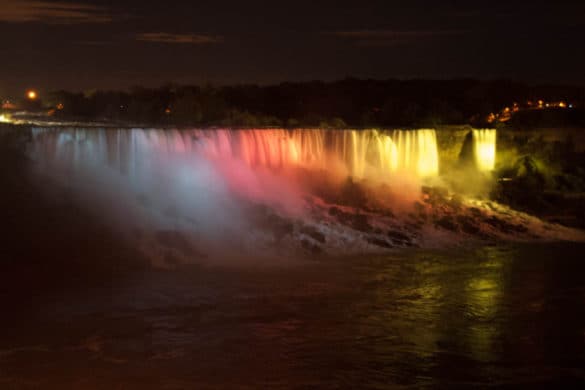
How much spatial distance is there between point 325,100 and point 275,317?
177ft

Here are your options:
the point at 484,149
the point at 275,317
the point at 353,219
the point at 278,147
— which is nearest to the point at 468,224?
the point at 353,219

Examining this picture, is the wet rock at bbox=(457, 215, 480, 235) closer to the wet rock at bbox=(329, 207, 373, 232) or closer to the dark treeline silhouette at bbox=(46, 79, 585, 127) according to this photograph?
the wet rock at bbox=(329, 207, 373, 232)

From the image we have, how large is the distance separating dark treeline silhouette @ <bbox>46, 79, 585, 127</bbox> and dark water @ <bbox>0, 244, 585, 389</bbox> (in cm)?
3191

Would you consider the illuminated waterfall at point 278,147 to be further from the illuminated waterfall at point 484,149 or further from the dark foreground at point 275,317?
the illuminated waterfall at point 484,149

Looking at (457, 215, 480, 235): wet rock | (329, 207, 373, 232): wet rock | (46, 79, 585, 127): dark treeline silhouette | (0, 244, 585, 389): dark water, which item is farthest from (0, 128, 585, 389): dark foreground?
(46, 79, 585, 127): dark treeline silhouette

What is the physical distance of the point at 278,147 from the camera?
95.3 ft

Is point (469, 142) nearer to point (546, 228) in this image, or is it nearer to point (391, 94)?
point (546, 228)

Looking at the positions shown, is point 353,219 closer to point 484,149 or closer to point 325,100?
point 484,149

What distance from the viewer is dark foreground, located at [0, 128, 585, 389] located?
1327cm

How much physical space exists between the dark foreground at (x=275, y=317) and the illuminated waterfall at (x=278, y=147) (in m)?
2.14

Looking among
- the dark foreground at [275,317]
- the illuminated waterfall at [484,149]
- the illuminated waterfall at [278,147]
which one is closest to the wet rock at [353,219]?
the dark foreground at [275,317]

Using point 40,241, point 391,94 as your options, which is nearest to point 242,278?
point 40,241

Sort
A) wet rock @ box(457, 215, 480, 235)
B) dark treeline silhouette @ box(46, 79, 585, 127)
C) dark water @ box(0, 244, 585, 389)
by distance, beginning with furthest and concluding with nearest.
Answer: dark treeline silhouette @ box(46, 79, 585, 127) < wet rock @ box(457, 215, 480, 235) < dark water @ box(0, 244, 585, 389)

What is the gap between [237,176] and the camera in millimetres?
27516
